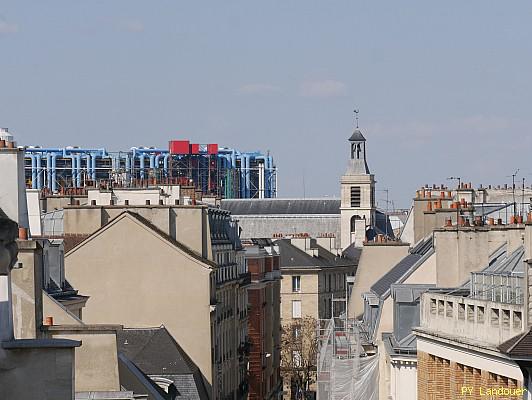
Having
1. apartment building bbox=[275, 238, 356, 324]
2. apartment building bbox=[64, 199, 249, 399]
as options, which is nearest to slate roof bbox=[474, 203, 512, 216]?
apartment building bbox=[64, 199, 249, 399]

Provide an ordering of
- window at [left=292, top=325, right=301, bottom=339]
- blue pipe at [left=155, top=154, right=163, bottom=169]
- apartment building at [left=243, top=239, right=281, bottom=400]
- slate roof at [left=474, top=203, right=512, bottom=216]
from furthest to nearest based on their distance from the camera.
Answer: blue pipe at [left=155, top=154, right=163, bottom=169], window at [left=292, top=325, right=301, bottom=339], apartment building at [left=243, top=239, right=281, bottom=400], slate roof at [left=474, top=203, right=512, bottom=216]

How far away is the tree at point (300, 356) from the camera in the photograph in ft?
286

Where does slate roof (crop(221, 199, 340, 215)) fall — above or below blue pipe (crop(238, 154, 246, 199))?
below

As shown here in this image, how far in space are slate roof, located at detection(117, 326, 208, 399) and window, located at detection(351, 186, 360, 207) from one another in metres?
109

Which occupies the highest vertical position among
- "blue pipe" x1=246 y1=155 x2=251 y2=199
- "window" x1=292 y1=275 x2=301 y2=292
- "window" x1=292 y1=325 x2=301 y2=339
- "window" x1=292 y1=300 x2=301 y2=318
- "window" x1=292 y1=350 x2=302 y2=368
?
"blue pipe" x1=246 y1=155 x2=251 y2=199

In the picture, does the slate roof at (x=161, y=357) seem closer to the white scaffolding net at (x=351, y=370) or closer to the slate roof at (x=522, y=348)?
the white scaffolding net at (x=351, y=370)

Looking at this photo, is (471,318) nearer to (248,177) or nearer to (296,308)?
(296,308)

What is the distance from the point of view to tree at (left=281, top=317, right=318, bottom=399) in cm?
8731

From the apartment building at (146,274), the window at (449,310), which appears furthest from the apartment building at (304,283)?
the window at (449,310)

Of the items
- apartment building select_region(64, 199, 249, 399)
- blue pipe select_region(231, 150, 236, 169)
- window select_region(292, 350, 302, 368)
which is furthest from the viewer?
blue pipe select_region(231, 150, 236, 169)

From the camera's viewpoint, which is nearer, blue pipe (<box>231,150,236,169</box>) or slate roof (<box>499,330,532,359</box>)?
slate roof (<box>499,330,532,359</box>)

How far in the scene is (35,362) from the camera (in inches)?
323

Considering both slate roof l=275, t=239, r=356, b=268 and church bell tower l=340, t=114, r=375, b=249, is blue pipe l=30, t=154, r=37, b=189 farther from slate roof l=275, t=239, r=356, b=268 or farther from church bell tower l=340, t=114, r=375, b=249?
slate roof l=275, t=239, r=356, b=268

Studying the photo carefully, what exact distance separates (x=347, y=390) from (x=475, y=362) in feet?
59.5
